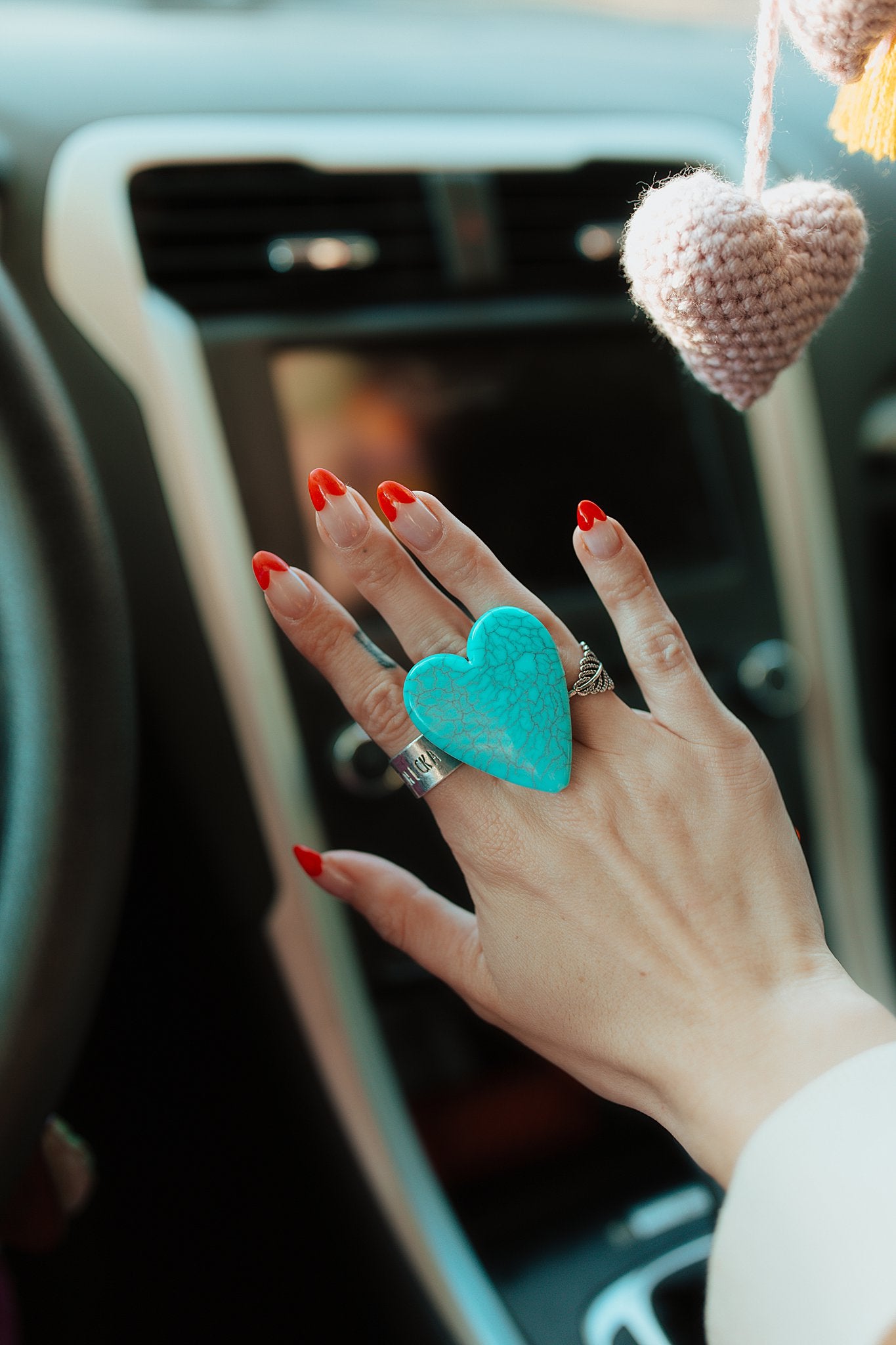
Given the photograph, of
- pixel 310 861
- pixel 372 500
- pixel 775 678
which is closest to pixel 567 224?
pixel 372 500

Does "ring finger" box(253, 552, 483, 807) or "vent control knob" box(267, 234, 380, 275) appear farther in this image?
"vent control knob" box(267, 234, 380, 275)

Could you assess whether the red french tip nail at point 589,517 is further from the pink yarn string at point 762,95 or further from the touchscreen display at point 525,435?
the touchscreen display at point 525,435

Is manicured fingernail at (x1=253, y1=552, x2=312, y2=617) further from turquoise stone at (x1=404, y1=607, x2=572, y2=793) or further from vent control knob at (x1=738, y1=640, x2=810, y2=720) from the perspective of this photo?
vent control knob at (x1=738, y1=640, x2=810, y2=720)

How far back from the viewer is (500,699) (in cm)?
52

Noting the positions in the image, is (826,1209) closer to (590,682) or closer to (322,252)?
(590,682)

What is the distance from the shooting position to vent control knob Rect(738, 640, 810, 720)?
1113mm

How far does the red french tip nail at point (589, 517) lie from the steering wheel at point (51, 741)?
26 centimetres

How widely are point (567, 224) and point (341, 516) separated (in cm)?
63

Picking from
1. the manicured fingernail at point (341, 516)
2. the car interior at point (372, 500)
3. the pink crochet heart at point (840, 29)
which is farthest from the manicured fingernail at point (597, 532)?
the car interior at point (372, 500)

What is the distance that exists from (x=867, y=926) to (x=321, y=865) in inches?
27.4

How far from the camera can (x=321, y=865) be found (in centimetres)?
68

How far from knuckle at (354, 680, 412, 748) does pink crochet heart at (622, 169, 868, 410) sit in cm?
22

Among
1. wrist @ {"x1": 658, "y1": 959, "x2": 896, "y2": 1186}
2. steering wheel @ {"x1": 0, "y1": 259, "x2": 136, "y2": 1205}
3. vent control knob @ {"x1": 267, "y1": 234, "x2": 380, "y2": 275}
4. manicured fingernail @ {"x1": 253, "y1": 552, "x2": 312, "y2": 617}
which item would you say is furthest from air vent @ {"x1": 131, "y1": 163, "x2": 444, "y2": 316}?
wrist @ {"x1": 658, "y1": 959, "x2": 896, "y2": 1186}

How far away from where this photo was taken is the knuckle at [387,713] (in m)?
0.57
